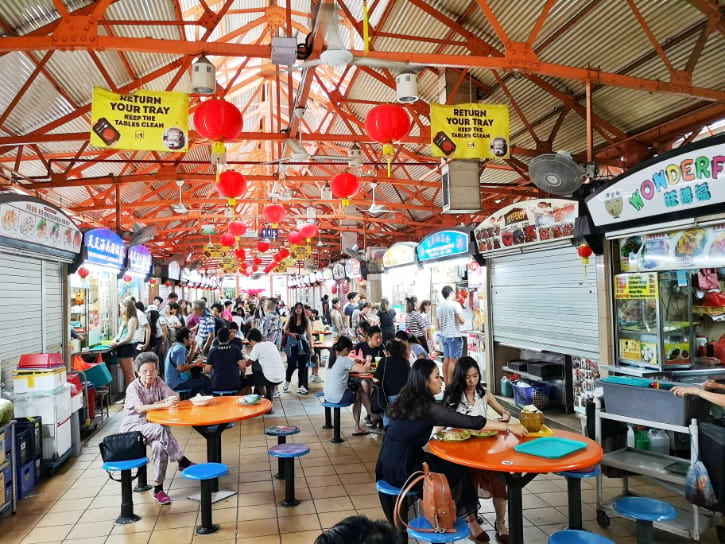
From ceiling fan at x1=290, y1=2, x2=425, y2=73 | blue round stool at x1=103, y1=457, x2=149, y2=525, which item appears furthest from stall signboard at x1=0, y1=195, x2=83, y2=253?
ceiling fan at x1=290, y1=2, x2=425, y2=73

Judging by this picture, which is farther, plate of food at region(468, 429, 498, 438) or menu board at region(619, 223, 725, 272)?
menu board at region(619, 223, 725, 272)

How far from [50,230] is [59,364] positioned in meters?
1.95

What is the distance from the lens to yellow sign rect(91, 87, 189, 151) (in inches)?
220

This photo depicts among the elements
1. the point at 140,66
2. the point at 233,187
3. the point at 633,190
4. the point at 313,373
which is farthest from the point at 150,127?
the point at 313,373

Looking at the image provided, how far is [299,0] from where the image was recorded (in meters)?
10.2

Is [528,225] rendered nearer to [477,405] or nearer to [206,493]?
[477,405]

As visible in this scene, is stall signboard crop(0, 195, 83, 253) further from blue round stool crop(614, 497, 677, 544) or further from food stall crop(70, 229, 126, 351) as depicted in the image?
blue round stool crop(614, 497, 677, 544)

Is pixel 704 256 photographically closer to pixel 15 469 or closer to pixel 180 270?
pixel 15 469

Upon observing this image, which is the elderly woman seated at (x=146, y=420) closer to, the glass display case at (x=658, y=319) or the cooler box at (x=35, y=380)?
the cooler box at (x=35, y=380)

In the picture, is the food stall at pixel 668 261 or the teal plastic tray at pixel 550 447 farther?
the food stall at pixel 668 261

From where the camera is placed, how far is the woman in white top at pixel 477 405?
4.04m

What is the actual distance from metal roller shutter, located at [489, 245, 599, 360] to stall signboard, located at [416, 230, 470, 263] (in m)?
0.62

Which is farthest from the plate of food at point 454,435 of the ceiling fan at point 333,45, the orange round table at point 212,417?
the ceiling fan at point 333,45

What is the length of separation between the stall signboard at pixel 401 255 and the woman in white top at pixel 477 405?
6.90 m
